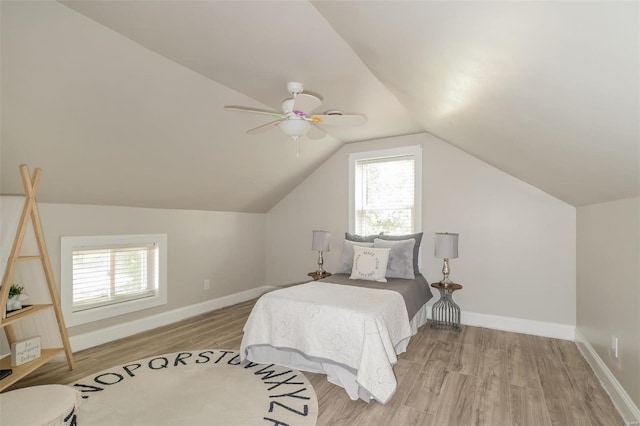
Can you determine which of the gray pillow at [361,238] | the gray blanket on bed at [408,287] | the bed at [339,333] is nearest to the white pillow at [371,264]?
the gray blanket on bed at [408,287]

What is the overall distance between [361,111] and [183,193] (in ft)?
7.60

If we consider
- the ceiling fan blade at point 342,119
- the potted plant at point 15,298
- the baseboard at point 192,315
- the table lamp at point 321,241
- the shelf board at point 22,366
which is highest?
the ceiling fan blade at point 342,119

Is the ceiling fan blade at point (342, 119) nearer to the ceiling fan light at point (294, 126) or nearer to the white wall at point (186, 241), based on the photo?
the ceiling fan light at point (294, 126)

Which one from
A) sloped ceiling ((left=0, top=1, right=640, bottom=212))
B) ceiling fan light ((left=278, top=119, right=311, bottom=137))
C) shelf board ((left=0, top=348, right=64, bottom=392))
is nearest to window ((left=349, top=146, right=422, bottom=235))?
sloped ceiling ((left=0, top=1, right=640, bottom=212))

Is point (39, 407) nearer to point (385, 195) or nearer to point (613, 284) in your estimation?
point (613, 284)

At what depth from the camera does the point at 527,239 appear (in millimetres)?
3641

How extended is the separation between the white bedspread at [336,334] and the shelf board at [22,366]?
4.96 ft

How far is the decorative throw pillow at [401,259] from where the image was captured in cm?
372

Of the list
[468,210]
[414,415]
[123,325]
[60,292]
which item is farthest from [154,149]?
[468,210]

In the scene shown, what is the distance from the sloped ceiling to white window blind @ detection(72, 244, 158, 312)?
1.94ft

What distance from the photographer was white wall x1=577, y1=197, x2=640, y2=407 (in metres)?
1.95

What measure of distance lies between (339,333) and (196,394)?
3.72 feet

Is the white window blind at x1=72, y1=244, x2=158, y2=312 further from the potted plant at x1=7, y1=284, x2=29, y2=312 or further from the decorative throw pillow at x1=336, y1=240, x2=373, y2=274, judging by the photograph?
the decorative throw pillow at x1=336, y1=240, x2=373, y2=274

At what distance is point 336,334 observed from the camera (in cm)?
243
